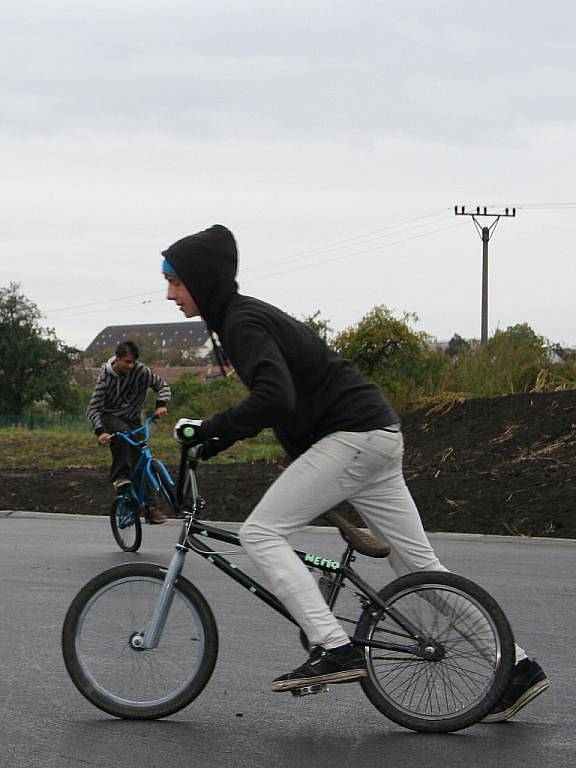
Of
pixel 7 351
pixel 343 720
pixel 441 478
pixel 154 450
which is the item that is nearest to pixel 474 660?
pixel 343 720

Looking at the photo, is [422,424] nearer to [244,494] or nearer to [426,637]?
[244,494]

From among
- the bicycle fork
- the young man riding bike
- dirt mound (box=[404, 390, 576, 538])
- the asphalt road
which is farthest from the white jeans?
dirt mound (box=[404, 390, 576, 538])

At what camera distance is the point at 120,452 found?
12.3 metres

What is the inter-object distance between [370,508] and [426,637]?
0.55 m

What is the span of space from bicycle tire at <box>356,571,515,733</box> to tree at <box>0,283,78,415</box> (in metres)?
83.1

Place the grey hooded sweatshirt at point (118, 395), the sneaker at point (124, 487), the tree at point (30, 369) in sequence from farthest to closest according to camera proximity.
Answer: the tree at point (30, 369) → the grey hooded sweatshirt at point (118, 395) → the sneaker at point (124, 487)

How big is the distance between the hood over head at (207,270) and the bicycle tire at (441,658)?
1302mm

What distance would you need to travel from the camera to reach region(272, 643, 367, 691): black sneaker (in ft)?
17.3

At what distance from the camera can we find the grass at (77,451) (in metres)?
26.9

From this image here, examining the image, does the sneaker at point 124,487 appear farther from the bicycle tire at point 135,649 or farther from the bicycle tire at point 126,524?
the bicycle tire at point 135,649

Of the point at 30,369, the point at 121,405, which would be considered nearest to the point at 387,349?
the point at 121,405

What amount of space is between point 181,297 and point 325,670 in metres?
1.56

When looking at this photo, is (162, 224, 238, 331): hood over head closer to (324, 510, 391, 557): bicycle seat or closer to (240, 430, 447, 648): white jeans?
(240, 430, 447, 648): white jeans

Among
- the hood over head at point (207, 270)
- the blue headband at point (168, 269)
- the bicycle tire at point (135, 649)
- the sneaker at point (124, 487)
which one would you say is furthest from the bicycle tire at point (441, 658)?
the sneaker at point (124, 487)
